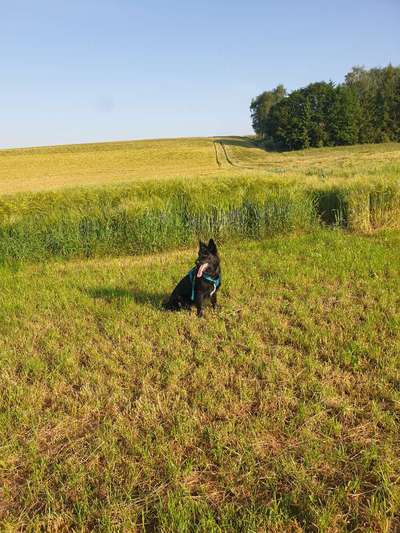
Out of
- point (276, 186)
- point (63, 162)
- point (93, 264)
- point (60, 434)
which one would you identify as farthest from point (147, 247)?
point (63, 162)

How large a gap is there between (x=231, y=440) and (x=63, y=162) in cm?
5836

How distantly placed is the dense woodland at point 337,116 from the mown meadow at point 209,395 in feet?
201

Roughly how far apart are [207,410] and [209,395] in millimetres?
190

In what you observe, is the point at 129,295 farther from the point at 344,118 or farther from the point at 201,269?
the point at 344,118

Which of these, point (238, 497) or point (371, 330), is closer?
point (238, 497)

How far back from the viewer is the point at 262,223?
10.1 m

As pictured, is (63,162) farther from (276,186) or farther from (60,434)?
(60,434)

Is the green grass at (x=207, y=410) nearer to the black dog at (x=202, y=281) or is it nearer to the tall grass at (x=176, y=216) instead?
the black dog at (x=202, y=281)

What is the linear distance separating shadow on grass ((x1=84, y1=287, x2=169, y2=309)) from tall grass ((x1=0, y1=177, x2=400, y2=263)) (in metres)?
3.22

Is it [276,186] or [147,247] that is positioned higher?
[276,186]

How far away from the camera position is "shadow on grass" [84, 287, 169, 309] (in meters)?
6.02

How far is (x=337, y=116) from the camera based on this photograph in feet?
206

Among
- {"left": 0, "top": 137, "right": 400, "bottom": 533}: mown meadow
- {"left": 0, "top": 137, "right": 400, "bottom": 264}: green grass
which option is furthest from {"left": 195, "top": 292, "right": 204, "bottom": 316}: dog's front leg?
{"left": 0, "top": 137, "right": 400, "bottom": 264}: green grass

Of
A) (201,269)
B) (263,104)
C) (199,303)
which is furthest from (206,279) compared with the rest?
(263,104)
